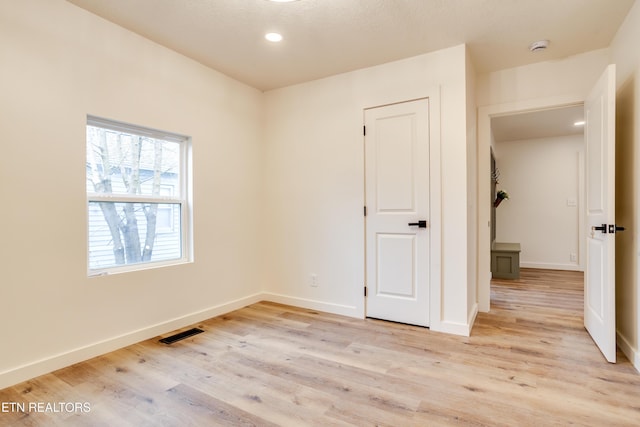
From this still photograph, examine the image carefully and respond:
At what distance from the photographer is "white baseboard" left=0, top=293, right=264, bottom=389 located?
201cm

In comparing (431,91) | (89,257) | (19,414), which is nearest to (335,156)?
(431,91)

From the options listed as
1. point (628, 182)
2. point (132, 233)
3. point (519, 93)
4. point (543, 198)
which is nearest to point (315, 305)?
point (132, 233)

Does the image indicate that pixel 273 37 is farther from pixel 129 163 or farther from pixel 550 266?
pixel 550 266

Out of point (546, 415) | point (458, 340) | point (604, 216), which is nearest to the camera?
point (546, 415)

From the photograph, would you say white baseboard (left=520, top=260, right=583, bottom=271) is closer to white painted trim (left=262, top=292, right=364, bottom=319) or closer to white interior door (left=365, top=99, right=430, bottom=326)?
white interior door (left=365, top=99, right=430, bottom=326)

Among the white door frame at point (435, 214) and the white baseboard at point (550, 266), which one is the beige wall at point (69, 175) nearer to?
the white door frame at point (435, 214)

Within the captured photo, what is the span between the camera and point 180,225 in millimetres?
3146

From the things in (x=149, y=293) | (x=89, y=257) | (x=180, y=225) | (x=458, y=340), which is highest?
(x=180, y=225)

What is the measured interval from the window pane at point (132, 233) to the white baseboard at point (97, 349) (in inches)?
22.5

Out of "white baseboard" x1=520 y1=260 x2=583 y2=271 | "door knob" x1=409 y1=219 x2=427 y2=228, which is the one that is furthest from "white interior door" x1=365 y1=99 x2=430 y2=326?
"white baseboard" x1=520 y1=260 x2=583 y2=271

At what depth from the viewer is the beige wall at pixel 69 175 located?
6.65ft

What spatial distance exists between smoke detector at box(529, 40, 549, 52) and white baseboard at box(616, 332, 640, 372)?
2440 millimetres

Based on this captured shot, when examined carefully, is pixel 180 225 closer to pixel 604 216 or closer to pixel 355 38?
pixel 355 38

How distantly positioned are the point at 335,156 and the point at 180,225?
67.4 inches
